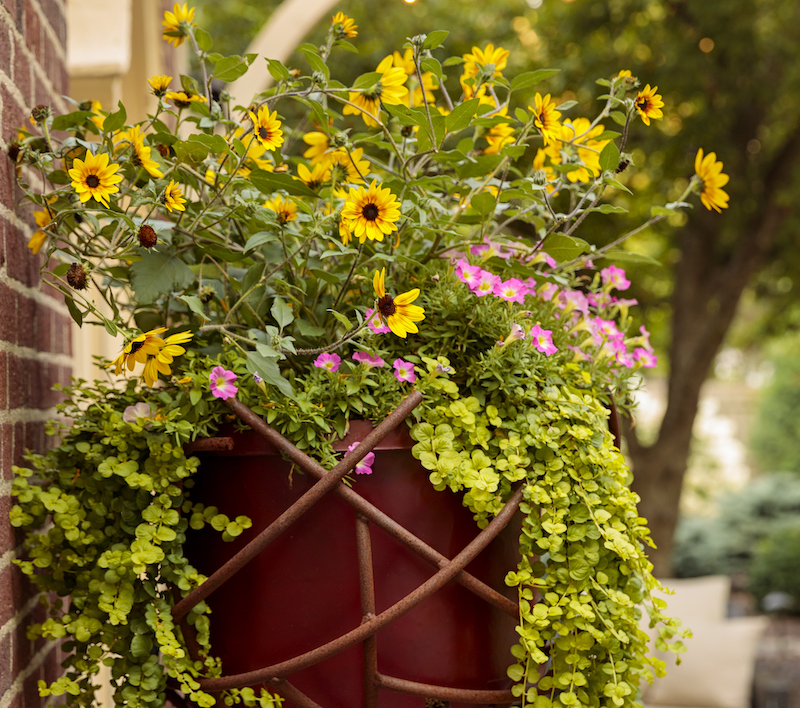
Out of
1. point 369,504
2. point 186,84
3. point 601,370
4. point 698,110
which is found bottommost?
point 369,504

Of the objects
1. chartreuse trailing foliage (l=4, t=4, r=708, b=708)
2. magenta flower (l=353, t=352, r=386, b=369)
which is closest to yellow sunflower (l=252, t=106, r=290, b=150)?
chartreuse trailing foliage (l=4, t=4, r=708, b=708)

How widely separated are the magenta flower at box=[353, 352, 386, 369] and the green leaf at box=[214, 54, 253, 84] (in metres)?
0.32

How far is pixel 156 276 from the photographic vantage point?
72 cm

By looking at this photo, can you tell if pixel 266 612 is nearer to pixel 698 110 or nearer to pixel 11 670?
pixel 11 670

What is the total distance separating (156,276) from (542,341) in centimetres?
39

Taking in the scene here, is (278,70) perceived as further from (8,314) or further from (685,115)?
(685,115)

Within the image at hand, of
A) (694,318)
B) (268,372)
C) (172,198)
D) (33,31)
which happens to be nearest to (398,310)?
(268,372)

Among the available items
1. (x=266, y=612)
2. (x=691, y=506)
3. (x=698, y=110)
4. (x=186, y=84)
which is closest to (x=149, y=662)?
(x=266, y=612)

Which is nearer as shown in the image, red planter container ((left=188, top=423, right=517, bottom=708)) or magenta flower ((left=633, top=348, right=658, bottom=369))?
red planter container ((left=188, top=423, right=517, bottom=708))

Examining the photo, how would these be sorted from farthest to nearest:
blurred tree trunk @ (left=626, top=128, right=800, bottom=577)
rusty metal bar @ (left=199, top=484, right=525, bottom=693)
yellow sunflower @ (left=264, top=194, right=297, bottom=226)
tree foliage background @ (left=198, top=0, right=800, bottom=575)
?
blurred tree trunk @ (left=626, top=128, right=800, bottom=577) < tree foliage background @ (left=198, top=0, right=800, bottom=575) < yellow sunflower @ (left=264, top=194, right=297, bottom=226) < rusty metal bar @ (left=199, top=484, right=525, bottom=693)

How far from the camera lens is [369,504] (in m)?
0.63

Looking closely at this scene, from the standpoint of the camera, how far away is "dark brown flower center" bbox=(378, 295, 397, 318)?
648 millimetres

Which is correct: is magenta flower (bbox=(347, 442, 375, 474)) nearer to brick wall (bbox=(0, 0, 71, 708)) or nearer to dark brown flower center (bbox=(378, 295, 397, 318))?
dark brown flower center (bbox=(378, 295, 397, 318))

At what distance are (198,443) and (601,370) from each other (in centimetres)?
44
